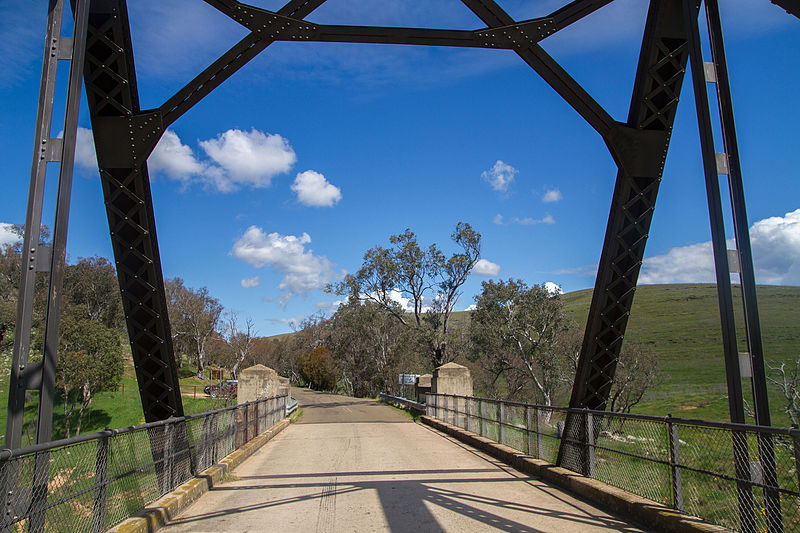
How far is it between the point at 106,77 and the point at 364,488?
6322mm

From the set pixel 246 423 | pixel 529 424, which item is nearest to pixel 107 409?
pixel 246 423

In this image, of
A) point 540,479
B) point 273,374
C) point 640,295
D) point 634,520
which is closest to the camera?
point 634,520

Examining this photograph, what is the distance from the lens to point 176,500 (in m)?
6.72

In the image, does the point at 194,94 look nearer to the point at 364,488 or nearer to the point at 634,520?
the point at 364,488

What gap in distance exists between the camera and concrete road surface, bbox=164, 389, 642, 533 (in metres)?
6.14

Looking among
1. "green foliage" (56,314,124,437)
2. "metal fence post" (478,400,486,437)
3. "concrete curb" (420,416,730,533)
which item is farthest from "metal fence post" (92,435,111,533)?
"green foliage" (56,314,124,437)

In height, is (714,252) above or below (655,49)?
below

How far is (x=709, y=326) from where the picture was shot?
3898 inches

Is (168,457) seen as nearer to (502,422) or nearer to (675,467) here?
(675,467)

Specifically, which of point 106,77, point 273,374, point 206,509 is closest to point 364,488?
point 206,509

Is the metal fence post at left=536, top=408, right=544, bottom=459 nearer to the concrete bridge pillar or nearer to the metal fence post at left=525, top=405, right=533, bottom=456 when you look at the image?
the metal fence post at left=525, top=405, right=533, bottom=456

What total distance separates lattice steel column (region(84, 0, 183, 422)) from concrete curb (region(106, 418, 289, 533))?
1516 millimetres

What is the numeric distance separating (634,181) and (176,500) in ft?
22.6

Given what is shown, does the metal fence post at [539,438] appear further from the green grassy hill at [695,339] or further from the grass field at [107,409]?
the grass field at [107,409]
